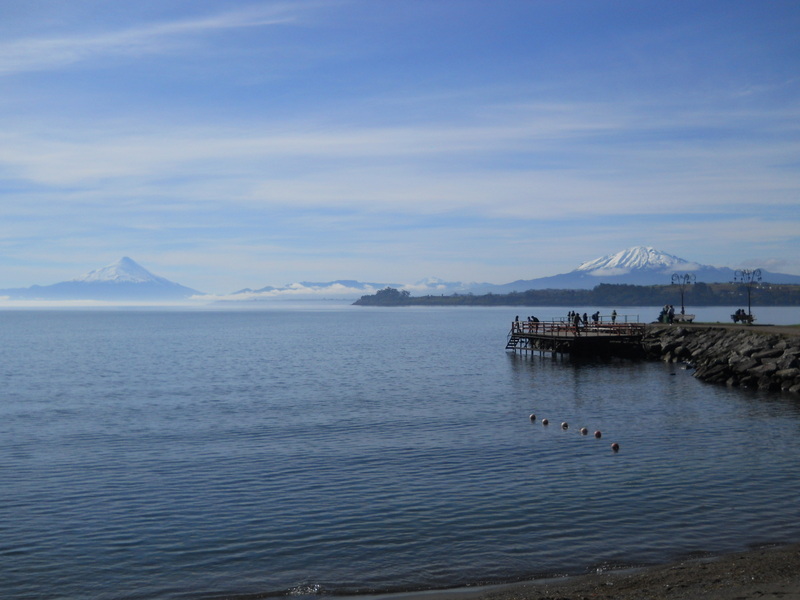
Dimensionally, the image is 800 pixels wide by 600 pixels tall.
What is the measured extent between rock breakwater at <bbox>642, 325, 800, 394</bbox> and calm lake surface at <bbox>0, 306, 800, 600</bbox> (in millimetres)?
2230

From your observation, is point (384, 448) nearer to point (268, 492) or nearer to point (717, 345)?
point (268, 492)

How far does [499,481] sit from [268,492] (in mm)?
6537

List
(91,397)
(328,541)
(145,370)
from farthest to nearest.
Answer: (145,370)
(91,397)
(328,541)

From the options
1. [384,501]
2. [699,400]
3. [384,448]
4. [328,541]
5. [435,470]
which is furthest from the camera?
[699,400]

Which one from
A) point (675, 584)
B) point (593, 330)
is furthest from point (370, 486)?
point (593, 330)

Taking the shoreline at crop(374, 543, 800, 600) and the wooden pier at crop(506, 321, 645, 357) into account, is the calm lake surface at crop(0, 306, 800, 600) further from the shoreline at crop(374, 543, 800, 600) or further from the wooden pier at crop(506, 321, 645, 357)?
the wooden pier at crop(506, 321, 645, 357)

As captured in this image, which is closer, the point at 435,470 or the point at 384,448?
the point at 435,470

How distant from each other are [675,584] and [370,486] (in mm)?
9692

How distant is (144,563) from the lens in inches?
598

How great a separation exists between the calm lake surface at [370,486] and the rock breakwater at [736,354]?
2.23 meters

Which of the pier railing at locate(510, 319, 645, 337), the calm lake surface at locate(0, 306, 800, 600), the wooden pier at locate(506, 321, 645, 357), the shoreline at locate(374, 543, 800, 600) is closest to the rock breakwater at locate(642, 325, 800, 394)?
the wooden pier at locate(506, 321, 645, 357)

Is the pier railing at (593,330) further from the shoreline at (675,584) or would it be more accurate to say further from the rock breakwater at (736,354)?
the shoreline at (675,584)

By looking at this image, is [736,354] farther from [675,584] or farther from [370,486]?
[675,584]

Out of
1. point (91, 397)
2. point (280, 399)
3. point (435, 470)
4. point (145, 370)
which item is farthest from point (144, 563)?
point (145, 370)
